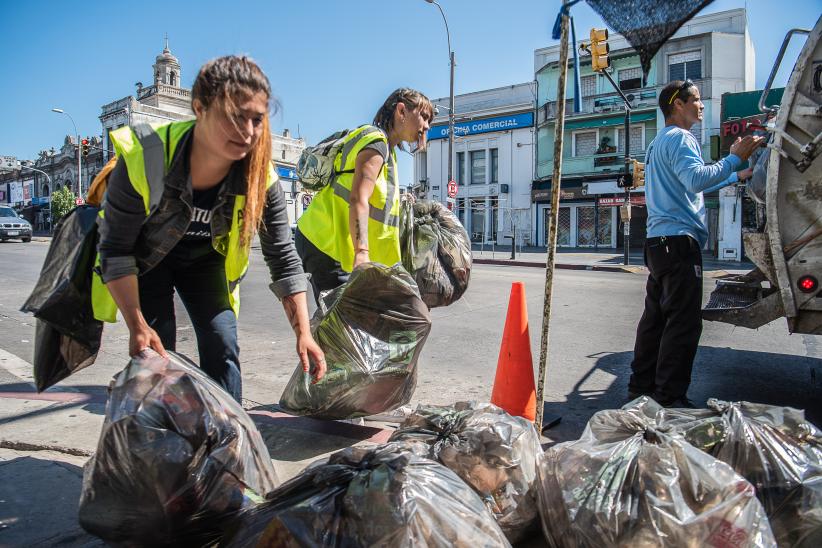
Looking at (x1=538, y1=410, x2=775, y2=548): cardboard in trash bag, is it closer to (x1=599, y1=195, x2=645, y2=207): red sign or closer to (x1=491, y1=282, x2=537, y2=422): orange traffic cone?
(x1=491, y1=282, x2=537, y2=422): orange traffic cone

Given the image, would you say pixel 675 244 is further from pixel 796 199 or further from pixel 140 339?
pixel 140 339

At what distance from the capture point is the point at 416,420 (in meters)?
2.19

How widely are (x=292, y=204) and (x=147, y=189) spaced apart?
45600mm

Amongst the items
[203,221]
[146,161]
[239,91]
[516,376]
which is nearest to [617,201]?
[516,376]

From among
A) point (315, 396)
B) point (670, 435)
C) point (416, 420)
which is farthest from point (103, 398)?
point (670, 435)

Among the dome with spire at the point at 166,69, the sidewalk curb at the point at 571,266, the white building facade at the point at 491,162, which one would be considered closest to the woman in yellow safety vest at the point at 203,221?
the sidewalk curb at the point at 571,266

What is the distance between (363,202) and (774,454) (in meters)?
1.84

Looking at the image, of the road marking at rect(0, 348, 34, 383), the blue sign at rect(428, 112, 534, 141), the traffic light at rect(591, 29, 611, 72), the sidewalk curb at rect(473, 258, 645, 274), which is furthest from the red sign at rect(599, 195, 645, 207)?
the road marking at rect(0, 348, 34, 383)

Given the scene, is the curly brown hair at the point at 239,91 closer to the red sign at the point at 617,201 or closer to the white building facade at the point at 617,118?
the white building facade at the point at 617,118

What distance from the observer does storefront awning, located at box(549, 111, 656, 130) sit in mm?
25688

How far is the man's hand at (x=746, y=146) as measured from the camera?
10.1 feet

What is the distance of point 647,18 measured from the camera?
1822mm

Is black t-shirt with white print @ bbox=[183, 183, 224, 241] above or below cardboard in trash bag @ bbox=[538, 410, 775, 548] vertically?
above

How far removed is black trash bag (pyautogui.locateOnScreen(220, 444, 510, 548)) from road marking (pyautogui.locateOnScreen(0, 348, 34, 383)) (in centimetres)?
353
